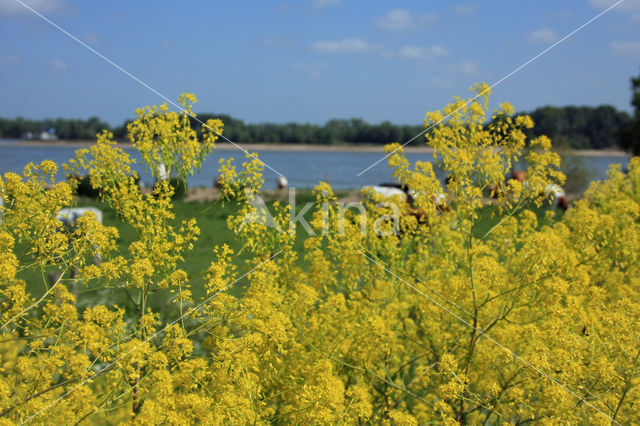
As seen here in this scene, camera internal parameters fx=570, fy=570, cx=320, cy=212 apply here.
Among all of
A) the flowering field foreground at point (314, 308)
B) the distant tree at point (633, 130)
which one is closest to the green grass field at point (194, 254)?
the flowering field foreground at point (314, 308)

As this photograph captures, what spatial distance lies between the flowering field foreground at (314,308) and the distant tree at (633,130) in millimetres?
28415

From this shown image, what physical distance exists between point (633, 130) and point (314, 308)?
30796 mm

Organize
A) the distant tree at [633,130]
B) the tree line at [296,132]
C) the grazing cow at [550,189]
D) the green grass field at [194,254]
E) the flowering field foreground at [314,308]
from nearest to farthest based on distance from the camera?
the flowering field foreground at [314,308], the grazing cow at [550,189], the green grass field at [194,254], the tree line at [296,132], the distant tree at [633,130]

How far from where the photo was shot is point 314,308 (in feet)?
13.3

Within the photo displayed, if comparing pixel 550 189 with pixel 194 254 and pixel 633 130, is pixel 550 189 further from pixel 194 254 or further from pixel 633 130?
pixel 633 130

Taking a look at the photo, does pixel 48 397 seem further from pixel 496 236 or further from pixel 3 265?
pixel 496 236

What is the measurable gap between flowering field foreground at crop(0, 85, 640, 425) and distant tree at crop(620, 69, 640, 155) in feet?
93.2

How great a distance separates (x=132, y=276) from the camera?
3342 mm

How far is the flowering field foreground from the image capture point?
303 cm

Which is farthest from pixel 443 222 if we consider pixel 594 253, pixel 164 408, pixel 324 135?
pixel 324 135

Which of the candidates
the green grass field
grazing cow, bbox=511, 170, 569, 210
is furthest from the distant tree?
the green grass field

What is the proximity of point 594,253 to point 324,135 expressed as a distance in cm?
2260

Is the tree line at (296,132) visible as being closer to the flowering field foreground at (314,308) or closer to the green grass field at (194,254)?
the green grass field at (194,254)

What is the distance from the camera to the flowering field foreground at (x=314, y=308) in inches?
119
